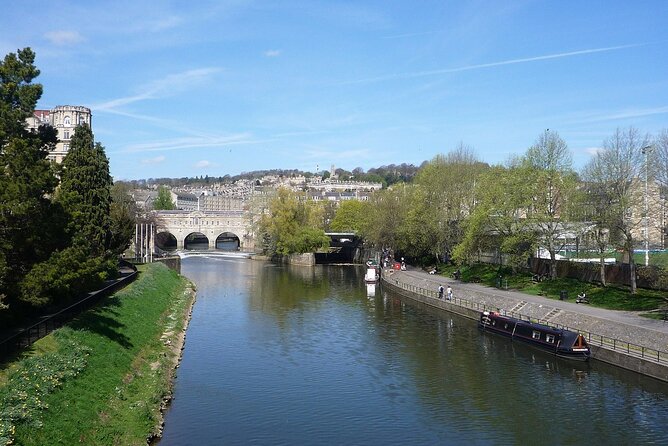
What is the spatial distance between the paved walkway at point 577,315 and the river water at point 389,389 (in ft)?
9.31

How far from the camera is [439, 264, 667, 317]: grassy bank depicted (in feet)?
145

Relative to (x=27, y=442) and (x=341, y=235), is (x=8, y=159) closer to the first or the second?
(x=27, y=442)

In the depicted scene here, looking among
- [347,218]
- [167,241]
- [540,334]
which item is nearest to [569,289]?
[540,334]

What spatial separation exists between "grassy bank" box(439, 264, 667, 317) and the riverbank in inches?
54.6

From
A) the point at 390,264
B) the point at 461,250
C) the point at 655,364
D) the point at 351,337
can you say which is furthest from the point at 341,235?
the point at 655,364

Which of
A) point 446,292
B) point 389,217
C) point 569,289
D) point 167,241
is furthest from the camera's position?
point 167,241

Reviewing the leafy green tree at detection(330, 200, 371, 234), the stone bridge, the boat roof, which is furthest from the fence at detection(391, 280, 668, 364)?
the stone bridge

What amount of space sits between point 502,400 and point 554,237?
99.3 ft

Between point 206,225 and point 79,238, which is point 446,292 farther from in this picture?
point 206,225

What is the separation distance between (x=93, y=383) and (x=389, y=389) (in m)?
13.9

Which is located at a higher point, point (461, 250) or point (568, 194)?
point (568, 194)

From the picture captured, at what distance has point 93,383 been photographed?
25.8 metres

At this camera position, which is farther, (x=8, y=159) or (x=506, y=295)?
(x=506, y=295)

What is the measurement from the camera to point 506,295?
54.1 meters
